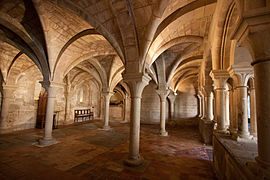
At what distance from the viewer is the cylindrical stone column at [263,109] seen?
1347 mm

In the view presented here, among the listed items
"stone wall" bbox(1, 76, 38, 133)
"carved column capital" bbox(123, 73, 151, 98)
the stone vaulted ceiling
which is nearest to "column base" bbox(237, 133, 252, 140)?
"carved column capital" bbox(123, 73, 151, 98)

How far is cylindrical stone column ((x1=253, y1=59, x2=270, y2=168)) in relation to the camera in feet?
4.42

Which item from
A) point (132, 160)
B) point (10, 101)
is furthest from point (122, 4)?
point (10, 101)

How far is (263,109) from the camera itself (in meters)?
1.38

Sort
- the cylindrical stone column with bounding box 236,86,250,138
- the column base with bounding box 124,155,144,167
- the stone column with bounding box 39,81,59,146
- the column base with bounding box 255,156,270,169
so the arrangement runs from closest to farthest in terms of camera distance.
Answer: the column base with bounding box 255,156,270,169 → the cylindrical stone column with bounding box 236,86,250,138 → the column base with bounding box 124,155,144,167 → the stone column with bounding box 39,81,59,146

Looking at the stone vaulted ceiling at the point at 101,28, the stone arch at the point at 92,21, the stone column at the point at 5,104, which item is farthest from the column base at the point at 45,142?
the stone arch at the point at 92,21

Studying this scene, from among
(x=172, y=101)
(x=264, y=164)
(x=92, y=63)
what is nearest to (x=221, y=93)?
(x=264, y=164)

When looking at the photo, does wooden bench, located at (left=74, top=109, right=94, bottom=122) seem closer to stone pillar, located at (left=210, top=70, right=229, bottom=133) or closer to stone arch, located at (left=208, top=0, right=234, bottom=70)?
stone pillar, located at (left=210, top=70, right=229, bottom=133)

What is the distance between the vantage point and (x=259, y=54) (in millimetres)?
1415

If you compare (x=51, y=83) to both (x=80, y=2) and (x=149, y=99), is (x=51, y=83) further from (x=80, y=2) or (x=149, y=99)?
(x=149, y=99)

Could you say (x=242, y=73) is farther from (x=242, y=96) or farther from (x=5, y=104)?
(x=5, y=104)

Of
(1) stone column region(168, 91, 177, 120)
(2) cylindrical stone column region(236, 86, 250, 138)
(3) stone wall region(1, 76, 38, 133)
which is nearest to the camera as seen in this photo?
(2) cylindrical stone column region(236, 86, 250, 138)

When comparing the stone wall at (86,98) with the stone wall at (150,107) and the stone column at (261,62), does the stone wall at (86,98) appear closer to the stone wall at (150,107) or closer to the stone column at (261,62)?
the stone wall at (150,107)

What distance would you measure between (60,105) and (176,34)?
1106cm
